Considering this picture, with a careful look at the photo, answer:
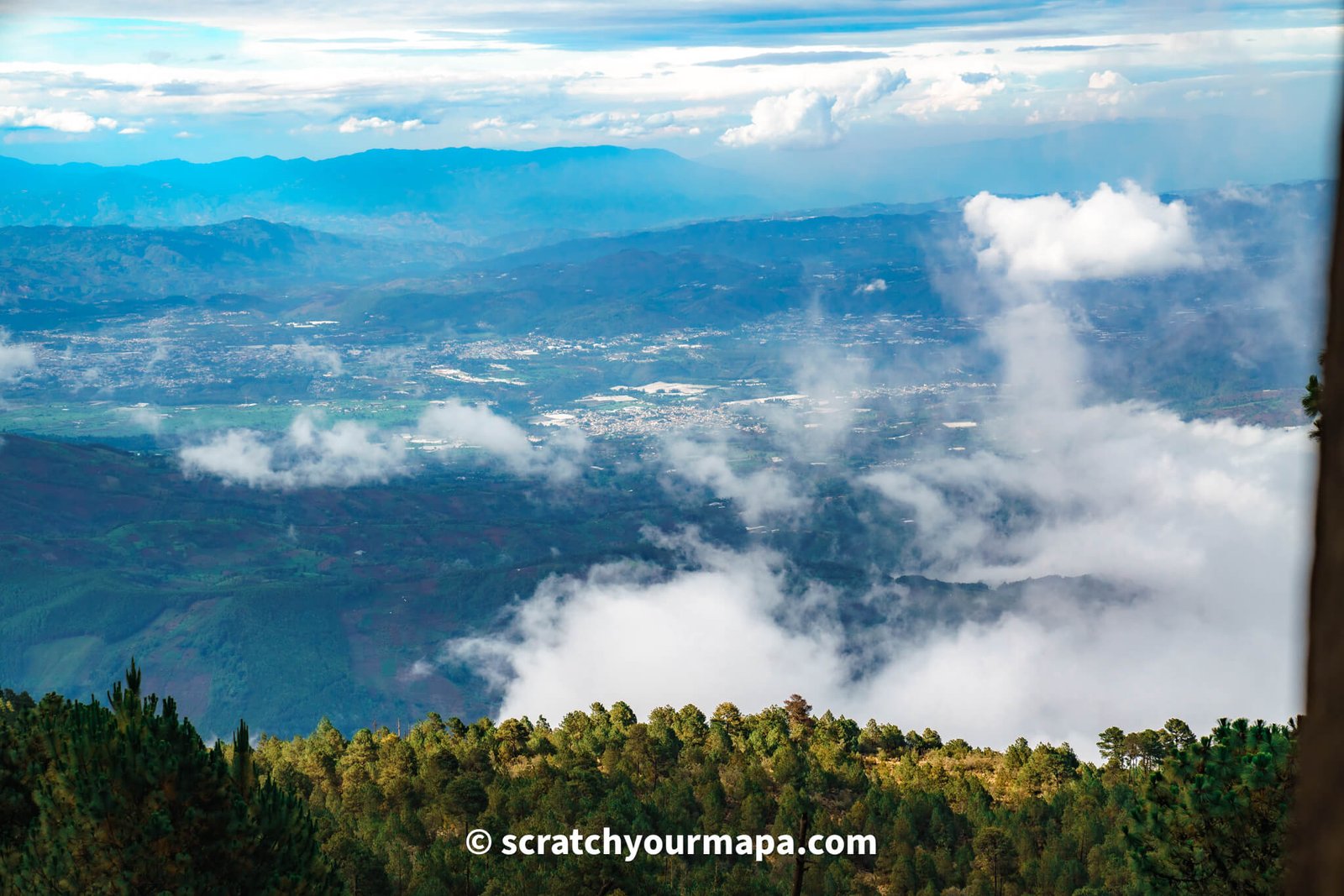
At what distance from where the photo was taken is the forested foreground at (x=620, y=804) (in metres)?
17.4

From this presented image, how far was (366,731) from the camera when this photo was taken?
67562 mm

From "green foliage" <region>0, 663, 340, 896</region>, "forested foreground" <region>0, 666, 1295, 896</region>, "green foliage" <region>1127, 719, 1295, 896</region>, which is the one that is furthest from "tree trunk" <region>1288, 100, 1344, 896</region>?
"green foliage" <region>1127, 719, 1295, 896</region>

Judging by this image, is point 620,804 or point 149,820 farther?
point 620,804

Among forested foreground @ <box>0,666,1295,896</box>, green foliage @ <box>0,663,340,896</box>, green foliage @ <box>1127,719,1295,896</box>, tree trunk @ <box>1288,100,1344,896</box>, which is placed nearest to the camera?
tree trunk @ <box>1288,100,1344,896</box>

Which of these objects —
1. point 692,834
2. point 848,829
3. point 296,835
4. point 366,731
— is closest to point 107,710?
point 296,835

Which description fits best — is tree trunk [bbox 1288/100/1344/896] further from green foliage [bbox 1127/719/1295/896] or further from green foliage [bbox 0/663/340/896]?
green foliage [bbox 1127/719/1295/896]

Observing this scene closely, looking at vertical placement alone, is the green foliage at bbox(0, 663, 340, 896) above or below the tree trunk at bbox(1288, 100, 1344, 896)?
above

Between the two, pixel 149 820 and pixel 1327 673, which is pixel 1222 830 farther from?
pixel 1327 673

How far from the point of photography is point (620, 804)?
147 ft

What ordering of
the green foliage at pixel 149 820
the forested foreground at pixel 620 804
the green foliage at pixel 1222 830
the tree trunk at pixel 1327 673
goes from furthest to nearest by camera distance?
the green foliage at pixel 1222 830, the forested foreground at pixel 620 804, the green foliage at pixel 149 820, the tree trunk at pixel 1327 673

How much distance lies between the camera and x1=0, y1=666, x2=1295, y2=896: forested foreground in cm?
1744

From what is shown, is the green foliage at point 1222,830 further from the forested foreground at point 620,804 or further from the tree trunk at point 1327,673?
the tree trunk at point 1327,673

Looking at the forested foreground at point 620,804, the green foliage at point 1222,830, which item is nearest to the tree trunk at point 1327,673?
the forested foreground at point 620,804

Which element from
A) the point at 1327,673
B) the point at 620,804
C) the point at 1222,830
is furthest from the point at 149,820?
the point at 620,804
